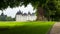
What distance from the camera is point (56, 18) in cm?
6250

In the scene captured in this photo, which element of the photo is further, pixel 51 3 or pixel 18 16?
pixel 18 16

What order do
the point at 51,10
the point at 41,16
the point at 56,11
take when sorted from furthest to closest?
the point at 56,11 < the point at 51,10 < the point at 41,16

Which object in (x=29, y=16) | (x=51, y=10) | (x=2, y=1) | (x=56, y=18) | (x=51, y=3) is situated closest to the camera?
(x=2, y=1)

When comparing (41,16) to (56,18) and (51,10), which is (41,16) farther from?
(56,18)

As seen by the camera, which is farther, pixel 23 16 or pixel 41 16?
pixel 23 16

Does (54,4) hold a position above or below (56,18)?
above

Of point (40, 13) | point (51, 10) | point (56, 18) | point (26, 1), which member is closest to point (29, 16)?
point (56, 18)

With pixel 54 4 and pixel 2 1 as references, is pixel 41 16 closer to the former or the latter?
pixel 54 4

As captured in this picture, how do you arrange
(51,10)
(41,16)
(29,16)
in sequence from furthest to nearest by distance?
(29,16), (51,10), (41,16)

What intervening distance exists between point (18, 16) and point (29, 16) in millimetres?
9202

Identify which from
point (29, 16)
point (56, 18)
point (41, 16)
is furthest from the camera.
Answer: point (29, 16)

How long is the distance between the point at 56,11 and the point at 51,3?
9.11 meters

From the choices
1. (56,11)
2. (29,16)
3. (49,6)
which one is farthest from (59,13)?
(29,16)

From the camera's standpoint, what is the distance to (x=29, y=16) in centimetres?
14312
